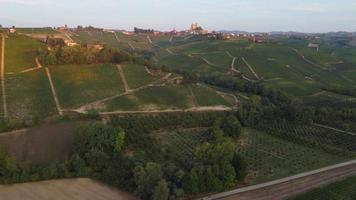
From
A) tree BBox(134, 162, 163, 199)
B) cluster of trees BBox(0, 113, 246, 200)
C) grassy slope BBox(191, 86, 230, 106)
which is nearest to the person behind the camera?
tree BBox(134, 162, 163, 199)

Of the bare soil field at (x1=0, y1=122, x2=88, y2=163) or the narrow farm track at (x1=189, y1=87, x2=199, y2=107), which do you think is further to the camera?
the narrow farm track at (x1=189, y1=87, x2=199, y2=107)

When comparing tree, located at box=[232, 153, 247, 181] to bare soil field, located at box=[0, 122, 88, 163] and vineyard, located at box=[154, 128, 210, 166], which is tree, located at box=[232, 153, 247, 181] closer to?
vineyard, located at box=[154, 128, 210, 166]

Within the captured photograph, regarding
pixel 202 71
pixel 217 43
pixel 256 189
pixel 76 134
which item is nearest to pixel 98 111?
pixel 76 134

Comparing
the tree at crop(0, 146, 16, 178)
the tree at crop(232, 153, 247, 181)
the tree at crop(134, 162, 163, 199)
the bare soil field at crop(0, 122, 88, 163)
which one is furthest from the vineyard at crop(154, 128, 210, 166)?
the tree at crop(0, 146, 16, 178)

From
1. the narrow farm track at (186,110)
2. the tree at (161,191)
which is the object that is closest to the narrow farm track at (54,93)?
the narrow farm track at (186,110)

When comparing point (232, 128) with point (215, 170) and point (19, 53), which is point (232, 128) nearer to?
point (215, 170)

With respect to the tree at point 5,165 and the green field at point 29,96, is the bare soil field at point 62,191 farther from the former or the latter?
the green field at point 29,96
